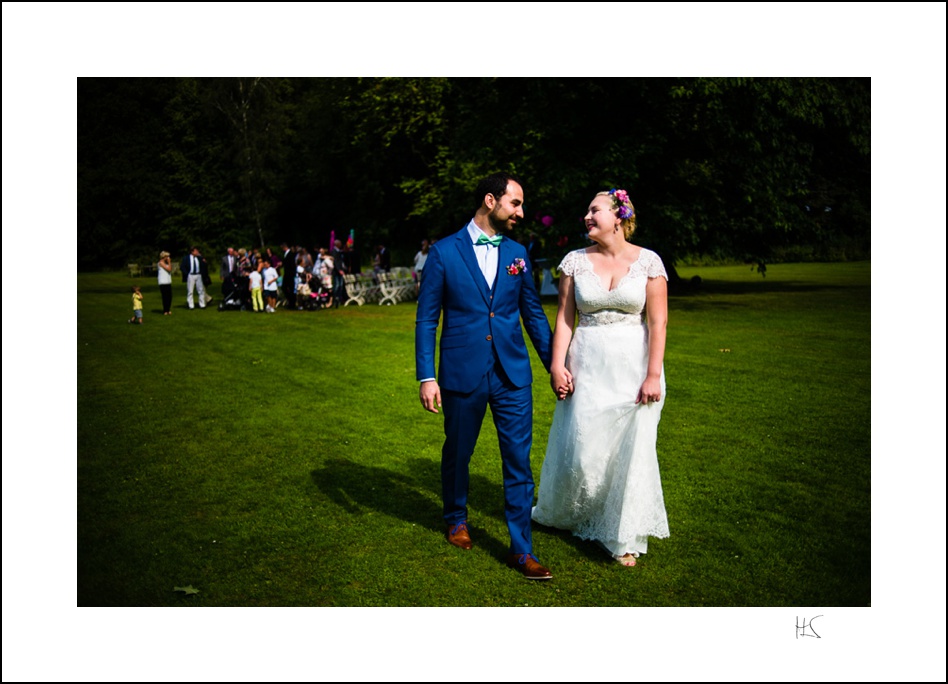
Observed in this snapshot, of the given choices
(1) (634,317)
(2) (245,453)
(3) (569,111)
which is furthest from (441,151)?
(1) (634,317)

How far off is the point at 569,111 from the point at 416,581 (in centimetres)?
2042

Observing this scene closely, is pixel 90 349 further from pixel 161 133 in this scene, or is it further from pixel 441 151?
pixel 161 133

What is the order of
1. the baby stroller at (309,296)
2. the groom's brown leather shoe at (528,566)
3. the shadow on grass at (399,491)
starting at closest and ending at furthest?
the groom's brown leather shoe at (528,566) < the shadow on grass at (399,491) < the baby stroller at (309,296)

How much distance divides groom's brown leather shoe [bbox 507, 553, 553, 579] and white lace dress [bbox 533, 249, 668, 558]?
0.53 meters

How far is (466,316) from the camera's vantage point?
200 inches

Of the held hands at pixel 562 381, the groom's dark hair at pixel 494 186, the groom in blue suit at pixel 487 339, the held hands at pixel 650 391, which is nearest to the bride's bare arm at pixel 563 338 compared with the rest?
the held hands at pixel 562 381

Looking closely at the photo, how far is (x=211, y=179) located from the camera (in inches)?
1811

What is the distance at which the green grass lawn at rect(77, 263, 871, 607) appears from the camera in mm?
4922

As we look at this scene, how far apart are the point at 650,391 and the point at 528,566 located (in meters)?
1.30

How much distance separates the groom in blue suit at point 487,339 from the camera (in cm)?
502

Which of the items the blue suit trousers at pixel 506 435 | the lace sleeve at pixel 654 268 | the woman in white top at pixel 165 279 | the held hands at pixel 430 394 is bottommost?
the blue suit trousers at pixel 506 435

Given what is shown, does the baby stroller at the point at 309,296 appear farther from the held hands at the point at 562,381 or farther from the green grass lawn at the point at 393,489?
the held hands at the point at 562,381

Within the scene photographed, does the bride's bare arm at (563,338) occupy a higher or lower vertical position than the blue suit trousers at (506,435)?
higher

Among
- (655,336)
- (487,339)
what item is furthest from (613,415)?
(487,339)
